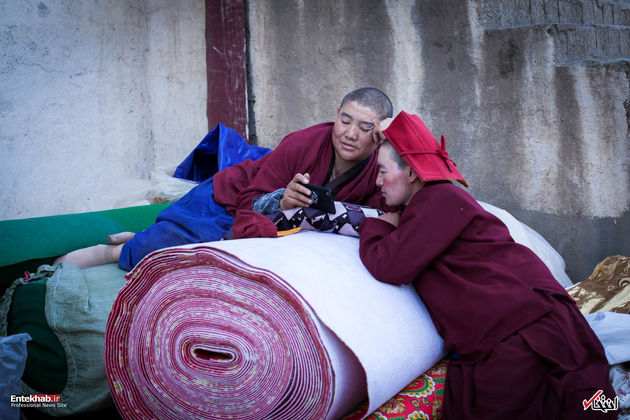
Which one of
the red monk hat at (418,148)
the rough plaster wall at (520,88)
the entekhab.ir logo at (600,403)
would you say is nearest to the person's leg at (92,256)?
the red monk hat at (418,148)

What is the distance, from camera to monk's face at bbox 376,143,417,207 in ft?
6.88

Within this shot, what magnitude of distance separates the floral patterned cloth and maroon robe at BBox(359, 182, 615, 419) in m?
0.06

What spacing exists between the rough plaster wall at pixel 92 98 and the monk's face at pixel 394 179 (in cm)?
273

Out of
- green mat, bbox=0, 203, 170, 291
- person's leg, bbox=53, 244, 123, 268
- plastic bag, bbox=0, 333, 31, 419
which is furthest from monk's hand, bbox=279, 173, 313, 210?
green mat, bbox=0, 203, 170, 291

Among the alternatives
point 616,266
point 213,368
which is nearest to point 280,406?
point 213,368

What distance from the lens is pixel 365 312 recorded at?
170 cm

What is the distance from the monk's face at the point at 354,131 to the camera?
8.59ft

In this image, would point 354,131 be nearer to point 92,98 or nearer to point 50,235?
point 50,235

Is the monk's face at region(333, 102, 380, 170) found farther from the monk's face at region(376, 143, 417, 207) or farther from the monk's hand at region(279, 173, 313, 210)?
the monk's face at region(376, 143, 417, 207)

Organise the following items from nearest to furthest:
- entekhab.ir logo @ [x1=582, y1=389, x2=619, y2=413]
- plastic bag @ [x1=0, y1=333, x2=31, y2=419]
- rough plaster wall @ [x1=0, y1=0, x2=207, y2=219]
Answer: entekhab.ir logo @ [x1=582, y1=389, x2=619, y2=413] → plastic bag @ [x1=0, y1=333, x2=31, y2=419] → rough plaster wall @ [x1=0, y1=0, x2=207, y2=219]

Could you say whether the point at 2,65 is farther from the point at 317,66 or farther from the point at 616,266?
the point at 616,266

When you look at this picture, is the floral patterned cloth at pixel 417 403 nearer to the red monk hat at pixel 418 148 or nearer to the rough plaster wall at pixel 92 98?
the red monk hat at pixel 418 148

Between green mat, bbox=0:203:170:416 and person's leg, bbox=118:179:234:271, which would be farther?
person's leg, bbox=118:179:234:271

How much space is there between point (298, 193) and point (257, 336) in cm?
86
